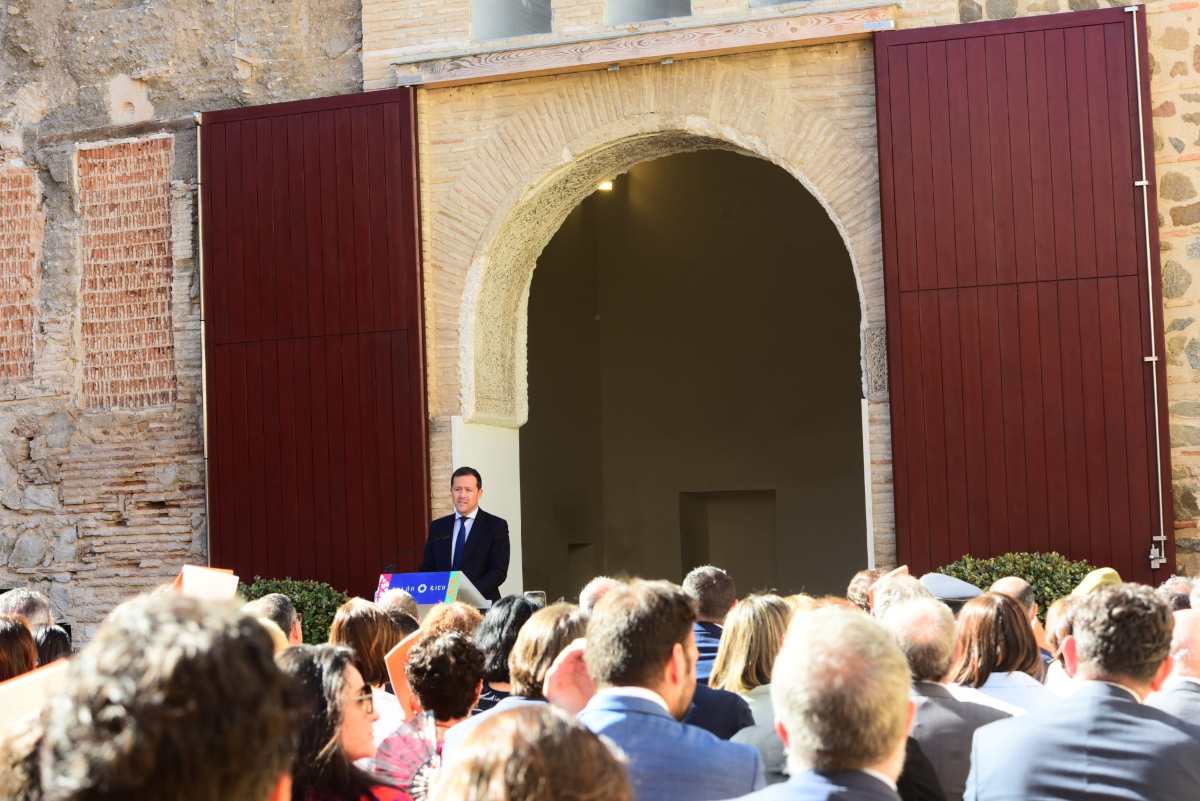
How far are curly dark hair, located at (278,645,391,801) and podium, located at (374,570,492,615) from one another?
4030 mm

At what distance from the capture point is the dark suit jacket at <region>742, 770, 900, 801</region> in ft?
7.14

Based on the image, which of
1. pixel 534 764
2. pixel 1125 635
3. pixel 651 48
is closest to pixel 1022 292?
pixel 651 48

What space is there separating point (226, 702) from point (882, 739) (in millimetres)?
1190

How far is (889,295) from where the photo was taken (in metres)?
8.73

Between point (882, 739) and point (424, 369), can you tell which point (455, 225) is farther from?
point (882, 739)

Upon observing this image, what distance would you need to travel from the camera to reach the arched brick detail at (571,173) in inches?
351

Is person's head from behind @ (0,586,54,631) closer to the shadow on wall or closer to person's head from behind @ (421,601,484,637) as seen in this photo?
person's head from behind @ (421,601,484,637)

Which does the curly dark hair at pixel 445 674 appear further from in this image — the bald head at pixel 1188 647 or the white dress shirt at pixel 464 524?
the white dress shirt at pixel 464 524

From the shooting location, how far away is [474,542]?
8133 millimetres

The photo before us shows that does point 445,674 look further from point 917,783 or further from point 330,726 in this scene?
point 917,783

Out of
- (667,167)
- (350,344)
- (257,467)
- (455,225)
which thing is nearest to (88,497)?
(257,467)

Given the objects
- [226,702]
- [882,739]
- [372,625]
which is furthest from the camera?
[372,625]

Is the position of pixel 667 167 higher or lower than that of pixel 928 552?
higher

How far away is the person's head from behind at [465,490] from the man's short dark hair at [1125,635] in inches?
212
